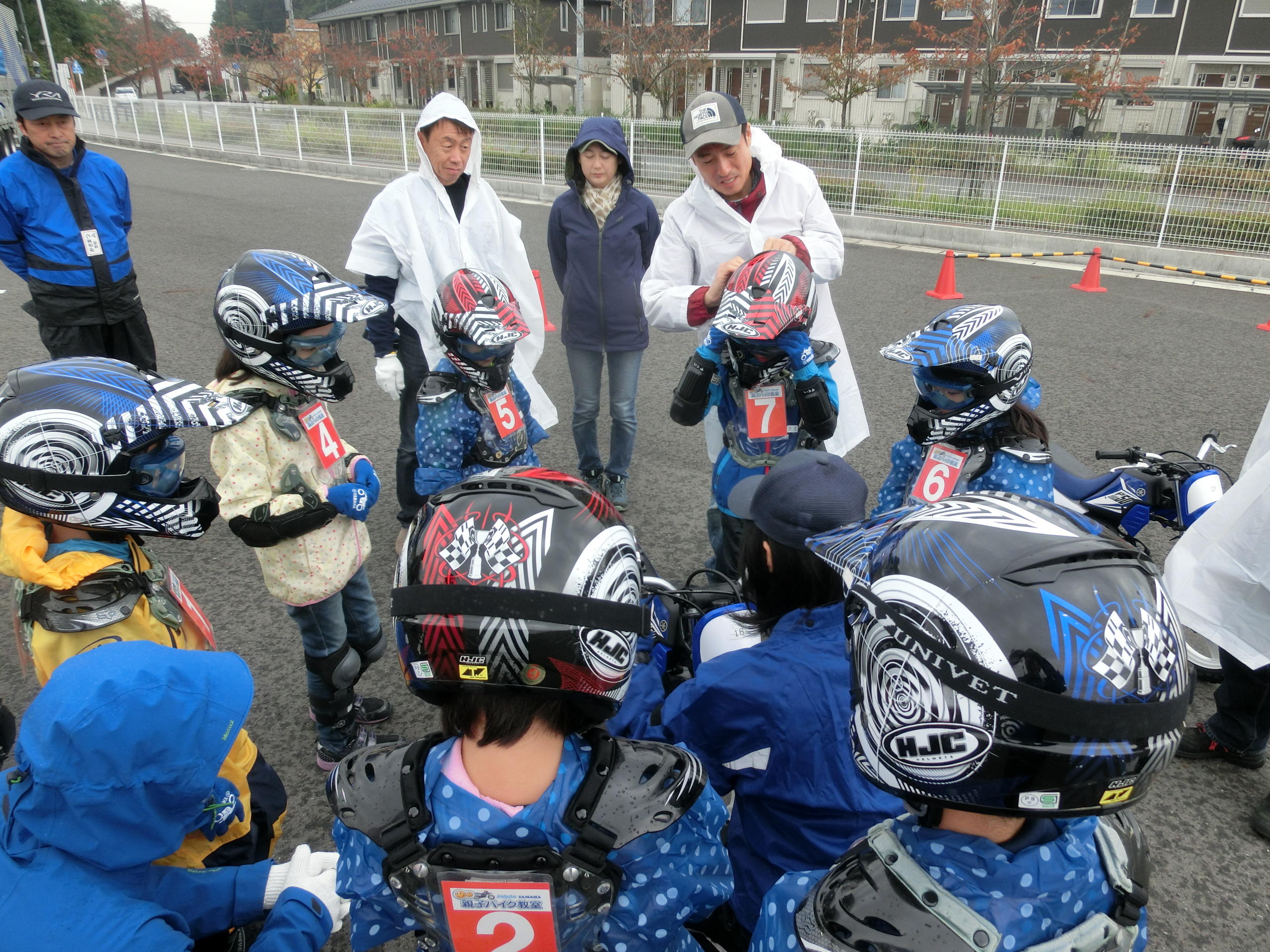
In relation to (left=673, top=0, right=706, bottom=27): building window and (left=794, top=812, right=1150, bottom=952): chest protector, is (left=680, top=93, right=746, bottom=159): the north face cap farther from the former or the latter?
(left=673, top=0, right=706, bottom=27): building window

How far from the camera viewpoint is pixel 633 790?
1.38 metres

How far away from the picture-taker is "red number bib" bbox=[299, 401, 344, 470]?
9.11 feet

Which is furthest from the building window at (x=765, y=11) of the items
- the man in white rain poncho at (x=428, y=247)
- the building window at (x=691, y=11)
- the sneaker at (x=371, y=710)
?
the sneaker at (x=371, y=710)

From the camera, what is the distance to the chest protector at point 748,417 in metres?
3.17

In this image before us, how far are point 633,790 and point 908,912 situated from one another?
465 millimetres

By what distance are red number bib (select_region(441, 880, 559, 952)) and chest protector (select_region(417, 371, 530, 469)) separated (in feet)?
7.21

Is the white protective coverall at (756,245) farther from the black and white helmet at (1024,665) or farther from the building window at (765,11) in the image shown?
the building window at (765,11)

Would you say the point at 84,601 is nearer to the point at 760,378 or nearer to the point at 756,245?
the point at 760,378

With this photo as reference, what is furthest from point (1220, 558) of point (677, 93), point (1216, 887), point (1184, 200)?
point (677, 93)

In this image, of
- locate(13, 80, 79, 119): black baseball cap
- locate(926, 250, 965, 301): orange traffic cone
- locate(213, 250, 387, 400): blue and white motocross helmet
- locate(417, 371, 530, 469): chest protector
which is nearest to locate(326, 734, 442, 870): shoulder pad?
locate(213, 250, 387, 400): blue and white motocross helmet

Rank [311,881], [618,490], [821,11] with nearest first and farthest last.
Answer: [311,881], [618,490], [821,11]

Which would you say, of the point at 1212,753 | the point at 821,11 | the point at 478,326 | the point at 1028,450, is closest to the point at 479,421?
the point at 478,326

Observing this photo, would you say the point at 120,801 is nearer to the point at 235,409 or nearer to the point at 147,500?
the point at 147,500

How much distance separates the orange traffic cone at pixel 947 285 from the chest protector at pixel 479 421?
7715 mm
